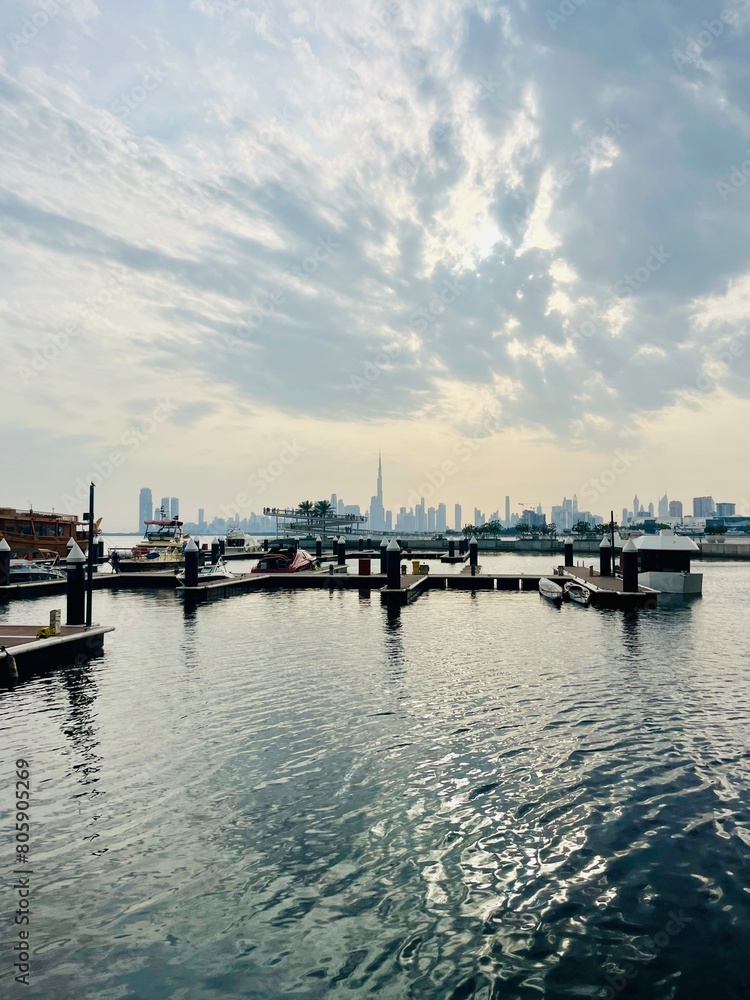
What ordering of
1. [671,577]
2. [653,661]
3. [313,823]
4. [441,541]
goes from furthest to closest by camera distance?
1. [441,541]
2. [671,577]
3. [653,661]
4. [313,823]

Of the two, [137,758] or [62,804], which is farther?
[137,758]

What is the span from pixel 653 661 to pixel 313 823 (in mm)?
20625

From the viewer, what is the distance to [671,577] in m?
52.6

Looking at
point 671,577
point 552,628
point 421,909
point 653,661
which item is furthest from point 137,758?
point 671,577

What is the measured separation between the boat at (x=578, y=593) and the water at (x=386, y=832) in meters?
21.7

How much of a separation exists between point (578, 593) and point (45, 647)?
126 feet

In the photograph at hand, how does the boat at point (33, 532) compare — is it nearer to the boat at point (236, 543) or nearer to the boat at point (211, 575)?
the boat at point (211, 575)

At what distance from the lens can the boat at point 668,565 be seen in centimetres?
5281

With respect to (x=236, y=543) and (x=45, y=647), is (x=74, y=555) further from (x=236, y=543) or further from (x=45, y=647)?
(x=236, y=543)

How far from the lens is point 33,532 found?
81125 mm

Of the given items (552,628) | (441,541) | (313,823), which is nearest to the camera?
(313,823)

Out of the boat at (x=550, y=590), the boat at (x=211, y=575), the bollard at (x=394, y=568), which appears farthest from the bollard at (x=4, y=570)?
the boat at (x=550, y=590)

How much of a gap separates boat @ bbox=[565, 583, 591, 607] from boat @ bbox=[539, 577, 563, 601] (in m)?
0.77

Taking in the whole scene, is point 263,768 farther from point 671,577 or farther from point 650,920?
point 671,577
